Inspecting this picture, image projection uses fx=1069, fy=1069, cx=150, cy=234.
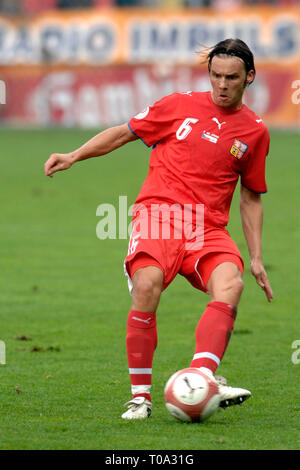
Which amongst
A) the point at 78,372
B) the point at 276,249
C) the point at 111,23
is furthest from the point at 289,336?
the point at 111,23

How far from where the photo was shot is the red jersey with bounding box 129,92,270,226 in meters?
5.65

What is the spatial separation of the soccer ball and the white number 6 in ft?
4.18

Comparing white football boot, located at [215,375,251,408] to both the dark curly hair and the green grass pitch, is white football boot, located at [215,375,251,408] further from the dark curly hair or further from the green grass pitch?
the dark curly hair

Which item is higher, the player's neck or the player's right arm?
the player's neck

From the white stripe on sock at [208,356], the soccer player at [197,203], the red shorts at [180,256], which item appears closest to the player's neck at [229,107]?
the soccer player at [197,203]

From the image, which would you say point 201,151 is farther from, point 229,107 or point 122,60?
point 122,60

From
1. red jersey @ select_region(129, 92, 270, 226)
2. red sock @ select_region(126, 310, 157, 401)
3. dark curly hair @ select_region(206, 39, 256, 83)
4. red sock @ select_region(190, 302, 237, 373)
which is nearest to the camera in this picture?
red sock @ select_region(190, 302, 237, 373)

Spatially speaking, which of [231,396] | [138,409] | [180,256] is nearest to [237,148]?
[180,256]

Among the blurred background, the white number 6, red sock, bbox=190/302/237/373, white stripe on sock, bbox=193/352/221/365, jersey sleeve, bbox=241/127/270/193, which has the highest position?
the blurred background

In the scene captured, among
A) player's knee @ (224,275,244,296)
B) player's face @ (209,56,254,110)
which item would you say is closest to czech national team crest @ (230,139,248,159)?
player's face @ (209,56,254,110)

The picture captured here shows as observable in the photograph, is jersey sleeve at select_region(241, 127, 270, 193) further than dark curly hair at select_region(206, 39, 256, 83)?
Yes

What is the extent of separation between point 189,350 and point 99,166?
16742mm

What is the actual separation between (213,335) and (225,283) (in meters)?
0.27

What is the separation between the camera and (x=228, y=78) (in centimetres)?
554
